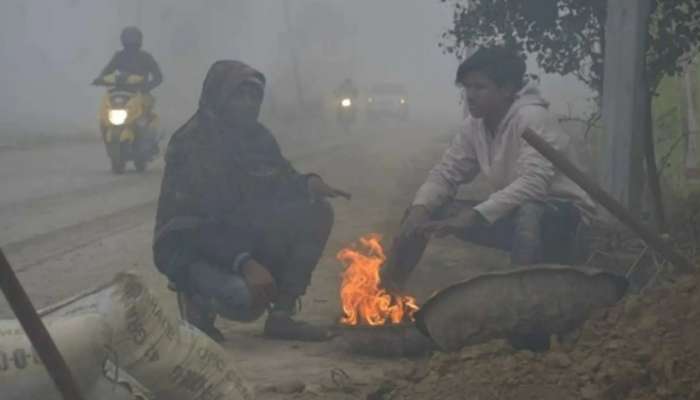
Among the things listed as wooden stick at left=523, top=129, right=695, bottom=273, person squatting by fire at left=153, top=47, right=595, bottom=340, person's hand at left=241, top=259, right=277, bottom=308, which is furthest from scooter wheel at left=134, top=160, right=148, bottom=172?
wooden stick at left=523, top=129, right=695, bottom=273

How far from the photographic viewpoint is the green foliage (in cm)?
767

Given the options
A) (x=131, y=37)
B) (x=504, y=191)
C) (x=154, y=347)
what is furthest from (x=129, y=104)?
(x=154, y=347)

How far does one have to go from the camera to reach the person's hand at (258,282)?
5098mm

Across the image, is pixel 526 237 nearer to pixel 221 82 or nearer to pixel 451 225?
pixel 451 225

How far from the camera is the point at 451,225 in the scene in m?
5.42

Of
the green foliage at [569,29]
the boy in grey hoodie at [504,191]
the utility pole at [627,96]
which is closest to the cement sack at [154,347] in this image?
the boy in grey hoodie at [504,191]

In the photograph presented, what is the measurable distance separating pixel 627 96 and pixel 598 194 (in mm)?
2892

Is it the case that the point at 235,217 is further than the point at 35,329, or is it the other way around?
the point at 235,217

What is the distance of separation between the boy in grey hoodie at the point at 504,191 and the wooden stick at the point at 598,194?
0.70 m

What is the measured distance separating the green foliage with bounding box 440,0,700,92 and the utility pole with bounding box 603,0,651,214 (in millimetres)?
437

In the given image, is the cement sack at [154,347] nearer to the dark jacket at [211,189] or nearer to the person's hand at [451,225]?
the dark jacket at [211,189]

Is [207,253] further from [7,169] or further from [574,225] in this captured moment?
[7,169]

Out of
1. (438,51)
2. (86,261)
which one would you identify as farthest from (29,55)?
(438,51)

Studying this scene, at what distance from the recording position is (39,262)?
8.16m
